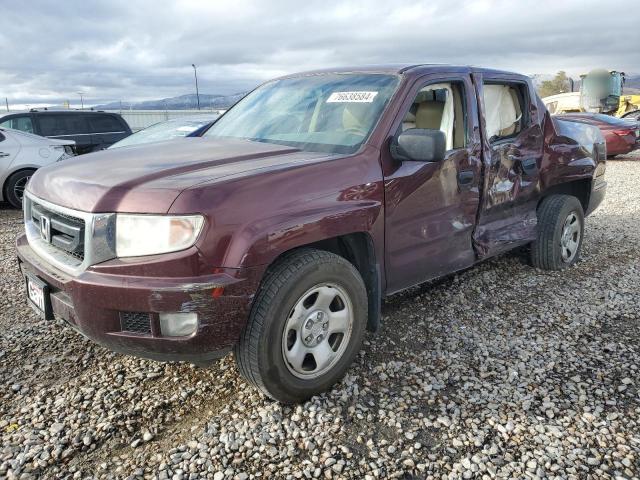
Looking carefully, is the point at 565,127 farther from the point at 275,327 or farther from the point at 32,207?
the point at 32,207

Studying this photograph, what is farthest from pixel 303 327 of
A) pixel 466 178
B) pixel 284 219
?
pixel 466 178

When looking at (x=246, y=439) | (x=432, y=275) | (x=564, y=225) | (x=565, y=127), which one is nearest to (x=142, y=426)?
(x=246, y=439)

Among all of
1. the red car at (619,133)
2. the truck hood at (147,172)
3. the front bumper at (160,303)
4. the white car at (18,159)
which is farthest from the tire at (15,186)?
the red car at (619,133)

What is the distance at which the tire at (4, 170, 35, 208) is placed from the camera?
321 inches

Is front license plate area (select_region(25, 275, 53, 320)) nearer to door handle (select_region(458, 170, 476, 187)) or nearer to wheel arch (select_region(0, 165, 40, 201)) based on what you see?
door handle (select_region(458, 170, 476, 187))

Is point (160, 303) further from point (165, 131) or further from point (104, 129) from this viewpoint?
point (104, 129)

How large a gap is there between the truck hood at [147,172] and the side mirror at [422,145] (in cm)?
45

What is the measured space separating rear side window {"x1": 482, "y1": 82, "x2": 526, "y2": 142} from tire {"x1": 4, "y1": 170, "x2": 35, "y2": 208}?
7.10 meters

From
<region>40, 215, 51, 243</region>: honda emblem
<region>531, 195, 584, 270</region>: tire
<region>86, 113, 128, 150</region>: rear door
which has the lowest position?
<region>531, 195, 584, 270</region>: tire

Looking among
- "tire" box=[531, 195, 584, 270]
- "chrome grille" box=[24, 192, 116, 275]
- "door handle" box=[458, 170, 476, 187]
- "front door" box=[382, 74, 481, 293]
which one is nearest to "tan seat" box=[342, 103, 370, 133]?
"front door" box=[382, 74, 481, 293]

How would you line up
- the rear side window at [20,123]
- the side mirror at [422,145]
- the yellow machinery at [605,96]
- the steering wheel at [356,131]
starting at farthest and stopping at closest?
1. the yellow machinery at [605,96]
2. the rear side window at [20,123]
3. the steering wheel at [356,131]
4. the side mirror at [422,145]

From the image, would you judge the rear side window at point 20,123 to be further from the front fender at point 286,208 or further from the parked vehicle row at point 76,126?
the front fender at point 286,208

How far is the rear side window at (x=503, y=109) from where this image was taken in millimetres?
3957

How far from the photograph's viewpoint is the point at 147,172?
262cm
